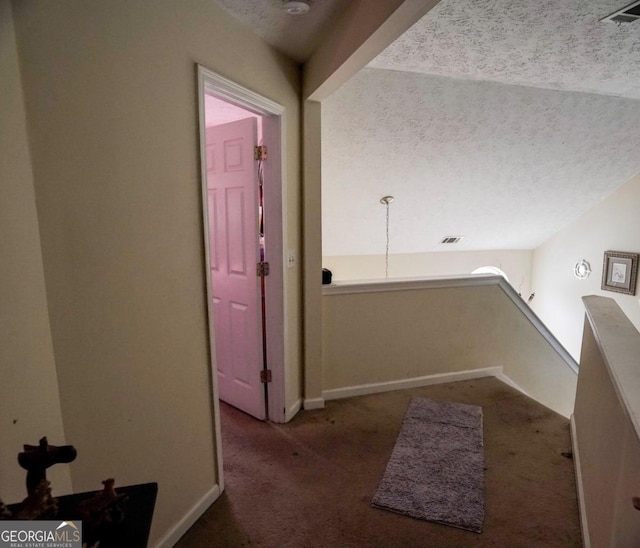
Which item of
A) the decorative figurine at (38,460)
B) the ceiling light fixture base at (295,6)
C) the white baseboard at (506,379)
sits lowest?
the white baseboard at (506,379)

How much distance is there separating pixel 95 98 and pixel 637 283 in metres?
5.96

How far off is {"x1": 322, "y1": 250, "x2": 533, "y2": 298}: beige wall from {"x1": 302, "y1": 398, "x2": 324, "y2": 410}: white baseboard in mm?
2470

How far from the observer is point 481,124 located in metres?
3.34

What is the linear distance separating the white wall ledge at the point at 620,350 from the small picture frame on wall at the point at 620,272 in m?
3.28

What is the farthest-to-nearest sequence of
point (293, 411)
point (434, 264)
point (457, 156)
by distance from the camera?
point (434, 264), point (457, 156), point (293, 411)

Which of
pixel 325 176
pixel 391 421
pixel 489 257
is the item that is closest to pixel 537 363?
pixel 391 421

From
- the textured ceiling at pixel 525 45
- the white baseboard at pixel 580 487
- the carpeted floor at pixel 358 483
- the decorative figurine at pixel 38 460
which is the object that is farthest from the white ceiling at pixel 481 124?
the white baseboard at pixel 580 487

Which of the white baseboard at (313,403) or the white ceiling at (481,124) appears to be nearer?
the white ceiling at (481,124)

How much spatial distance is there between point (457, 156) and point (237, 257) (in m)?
2.42

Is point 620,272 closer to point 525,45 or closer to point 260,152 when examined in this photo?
point 525,45

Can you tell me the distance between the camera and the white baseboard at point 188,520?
1.57 metres

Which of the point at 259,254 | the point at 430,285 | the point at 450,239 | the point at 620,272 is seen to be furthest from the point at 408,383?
the point at 620,272

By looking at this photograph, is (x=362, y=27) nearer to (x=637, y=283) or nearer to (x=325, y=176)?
(x=325, y=176)

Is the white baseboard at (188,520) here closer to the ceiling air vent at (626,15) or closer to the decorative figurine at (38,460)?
the decorative figurine at (38,460)
